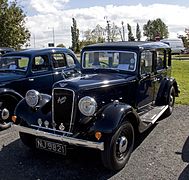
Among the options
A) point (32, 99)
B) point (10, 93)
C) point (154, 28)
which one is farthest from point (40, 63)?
point (154, 28)

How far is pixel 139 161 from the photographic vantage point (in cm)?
460

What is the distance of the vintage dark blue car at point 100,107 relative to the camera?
4137 mm

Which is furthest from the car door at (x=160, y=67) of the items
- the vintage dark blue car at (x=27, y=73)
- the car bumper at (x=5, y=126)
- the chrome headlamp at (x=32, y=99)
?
the car bumper at (x=5, y=126)

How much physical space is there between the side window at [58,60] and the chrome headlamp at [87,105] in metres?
3.96

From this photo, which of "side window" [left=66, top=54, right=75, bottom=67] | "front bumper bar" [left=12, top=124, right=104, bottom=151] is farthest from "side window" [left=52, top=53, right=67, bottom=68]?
"front bumper bar" [left=12, top=124, right=104, bottom=151]

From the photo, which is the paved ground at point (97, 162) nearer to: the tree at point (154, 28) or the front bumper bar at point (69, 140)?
the front bumper bar at point (69, 140)

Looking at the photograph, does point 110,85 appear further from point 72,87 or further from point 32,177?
point 32,177

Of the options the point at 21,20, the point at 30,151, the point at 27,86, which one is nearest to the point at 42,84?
the point at 27,86

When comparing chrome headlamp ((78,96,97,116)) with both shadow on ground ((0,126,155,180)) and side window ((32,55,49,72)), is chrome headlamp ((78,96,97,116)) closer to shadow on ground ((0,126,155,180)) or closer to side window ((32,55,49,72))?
shadow on ground ((0,126,155,180))

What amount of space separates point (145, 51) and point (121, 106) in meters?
2.02

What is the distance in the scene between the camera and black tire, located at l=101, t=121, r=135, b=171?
4.06 meters

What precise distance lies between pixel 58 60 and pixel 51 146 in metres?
4.26

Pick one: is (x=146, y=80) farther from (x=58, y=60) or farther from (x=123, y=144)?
(x=58, y=60)

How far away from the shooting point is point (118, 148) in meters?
4.33
